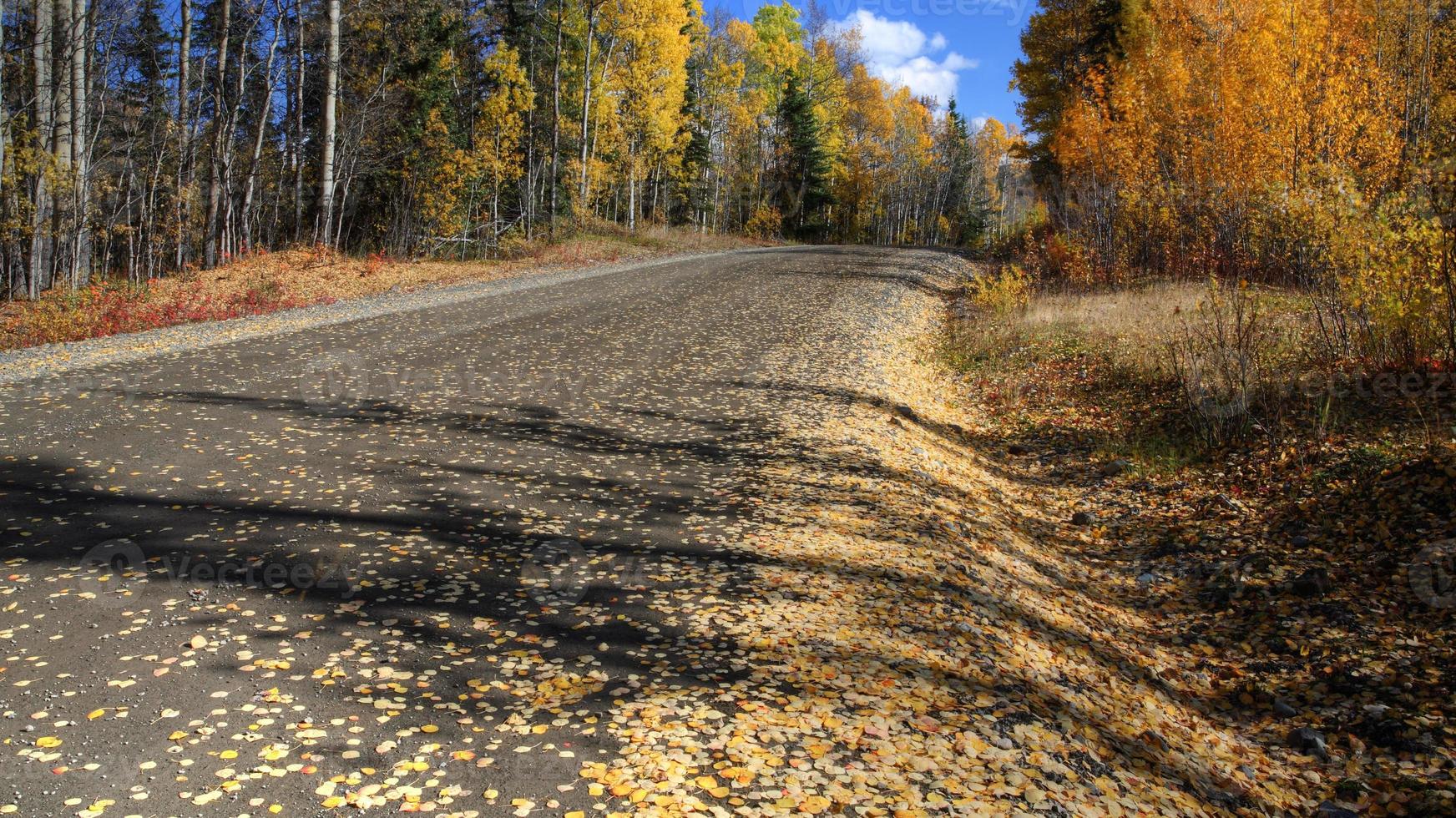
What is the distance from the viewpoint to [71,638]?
4473 mm

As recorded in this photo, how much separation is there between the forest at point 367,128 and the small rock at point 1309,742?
21.6 m

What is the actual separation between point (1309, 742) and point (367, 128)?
1195 inches

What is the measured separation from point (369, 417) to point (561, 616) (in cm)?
514

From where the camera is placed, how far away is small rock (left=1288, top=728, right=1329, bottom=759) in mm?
4816

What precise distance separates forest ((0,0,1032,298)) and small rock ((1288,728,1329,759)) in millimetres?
21640

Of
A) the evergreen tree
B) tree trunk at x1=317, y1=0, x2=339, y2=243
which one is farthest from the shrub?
the evergreen tree

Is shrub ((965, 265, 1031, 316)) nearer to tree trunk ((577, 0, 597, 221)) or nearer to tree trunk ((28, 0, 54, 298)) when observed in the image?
tree trunk ((577, 0, 597, 221))

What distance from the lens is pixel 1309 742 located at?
489 centimetres

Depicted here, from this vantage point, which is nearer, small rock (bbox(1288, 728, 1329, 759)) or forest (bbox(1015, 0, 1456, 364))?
small rock (bbox(1288, 728, 1329, 759))

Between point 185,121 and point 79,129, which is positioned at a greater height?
point 185,121

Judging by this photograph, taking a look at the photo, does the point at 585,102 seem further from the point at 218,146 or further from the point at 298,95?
the point at 218,146

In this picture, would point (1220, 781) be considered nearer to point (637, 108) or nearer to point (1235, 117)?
point (1235, 117)

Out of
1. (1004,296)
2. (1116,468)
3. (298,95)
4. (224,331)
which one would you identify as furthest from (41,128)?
(1116,468)

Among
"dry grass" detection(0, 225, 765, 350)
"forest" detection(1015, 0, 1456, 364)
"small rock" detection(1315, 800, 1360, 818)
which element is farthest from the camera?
"dry grass" detection(0, 225, 765, 350)
